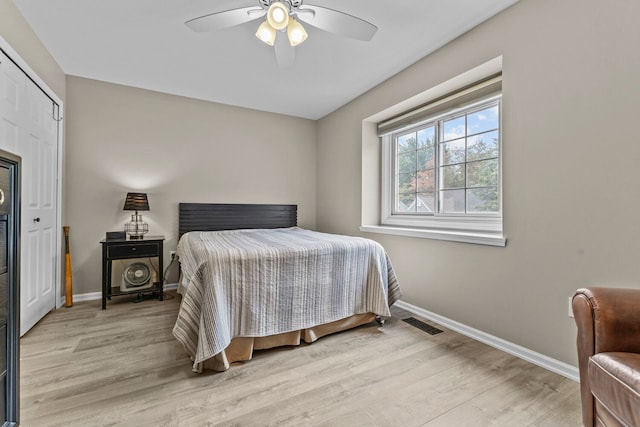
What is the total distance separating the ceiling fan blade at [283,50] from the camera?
1943 mm

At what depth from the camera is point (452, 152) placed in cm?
261

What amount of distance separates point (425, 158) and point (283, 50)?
1706 mm

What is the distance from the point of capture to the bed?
167 cm

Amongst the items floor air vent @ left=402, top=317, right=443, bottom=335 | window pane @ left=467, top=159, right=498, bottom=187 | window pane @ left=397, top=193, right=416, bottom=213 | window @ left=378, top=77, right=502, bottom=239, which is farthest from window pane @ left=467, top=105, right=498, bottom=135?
floor air vent @ left=402, top=317, right=443, bottom=335

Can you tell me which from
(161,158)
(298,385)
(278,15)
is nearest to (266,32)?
(278,15)

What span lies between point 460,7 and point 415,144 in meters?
1.29

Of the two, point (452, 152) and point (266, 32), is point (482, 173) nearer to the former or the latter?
point (452, 152)

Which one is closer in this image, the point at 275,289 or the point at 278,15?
the point at 278,15

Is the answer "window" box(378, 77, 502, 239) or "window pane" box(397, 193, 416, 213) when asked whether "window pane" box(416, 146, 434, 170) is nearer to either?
"window" box(378, 77, 502, 239)

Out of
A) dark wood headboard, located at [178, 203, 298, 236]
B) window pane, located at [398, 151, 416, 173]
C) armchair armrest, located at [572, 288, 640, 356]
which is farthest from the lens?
dark wood headboard, located at [178, 203, 298, 236]

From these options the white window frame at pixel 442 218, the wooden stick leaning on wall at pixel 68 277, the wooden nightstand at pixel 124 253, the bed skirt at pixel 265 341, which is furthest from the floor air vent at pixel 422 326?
the wooden stick leaning on wall at pixel 68 277

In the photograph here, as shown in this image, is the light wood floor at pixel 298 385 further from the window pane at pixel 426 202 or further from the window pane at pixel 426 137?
the window pane at pixel 426 137

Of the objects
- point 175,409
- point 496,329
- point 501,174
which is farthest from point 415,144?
point 175,409

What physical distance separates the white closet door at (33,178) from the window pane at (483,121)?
11.1ft
